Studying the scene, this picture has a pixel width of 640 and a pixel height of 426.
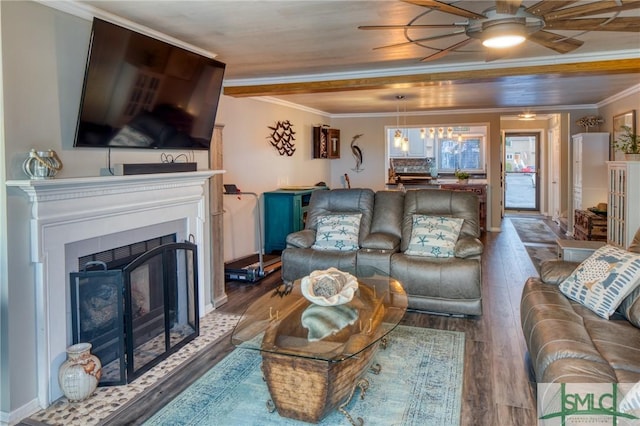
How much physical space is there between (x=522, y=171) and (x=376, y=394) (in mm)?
10739

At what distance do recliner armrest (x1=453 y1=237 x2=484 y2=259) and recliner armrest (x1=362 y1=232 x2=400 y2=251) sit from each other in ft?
2.00

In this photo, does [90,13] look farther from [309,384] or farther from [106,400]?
[309,384]

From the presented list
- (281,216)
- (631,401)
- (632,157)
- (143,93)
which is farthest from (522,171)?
(631,401)

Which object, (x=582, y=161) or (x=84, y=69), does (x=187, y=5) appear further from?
(x=582, y=161)

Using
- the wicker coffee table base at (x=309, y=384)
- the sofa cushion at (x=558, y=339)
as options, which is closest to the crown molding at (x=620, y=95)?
the sofa cushion at (x=558, y=339)

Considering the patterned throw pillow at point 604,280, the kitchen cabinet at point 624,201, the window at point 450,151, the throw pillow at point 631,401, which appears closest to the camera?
the throw pillow at point 631,401

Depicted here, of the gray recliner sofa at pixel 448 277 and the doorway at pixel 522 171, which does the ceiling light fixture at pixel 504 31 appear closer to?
the gray recliner sofa at pixel 448 277

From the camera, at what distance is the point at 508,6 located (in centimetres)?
216

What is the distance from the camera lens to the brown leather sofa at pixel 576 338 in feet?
6.83

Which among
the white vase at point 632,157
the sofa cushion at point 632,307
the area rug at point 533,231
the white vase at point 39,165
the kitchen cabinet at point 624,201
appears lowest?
the area rug at point 533,231

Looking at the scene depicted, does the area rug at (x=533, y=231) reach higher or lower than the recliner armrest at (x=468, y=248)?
lower

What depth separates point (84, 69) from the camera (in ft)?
9.70

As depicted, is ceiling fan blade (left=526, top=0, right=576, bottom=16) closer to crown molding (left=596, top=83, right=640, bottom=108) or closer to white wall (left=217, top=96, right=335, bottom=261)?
white wall (left=217, top=96, right=335, bottom=261)

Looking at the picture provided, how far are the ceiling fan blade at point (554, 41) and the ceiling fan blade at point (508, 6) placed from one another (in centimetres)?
36
